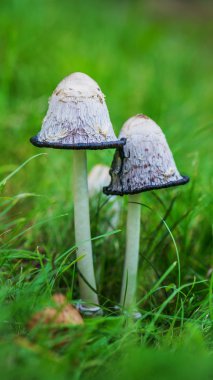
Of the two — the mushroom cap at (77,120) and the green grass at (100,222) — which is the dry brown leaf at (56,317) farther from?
the mushroom cap at (77,120)

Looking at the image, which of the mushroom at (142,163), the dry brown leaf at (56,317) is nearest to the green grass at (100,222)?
the dry brown leaf at (56,317)

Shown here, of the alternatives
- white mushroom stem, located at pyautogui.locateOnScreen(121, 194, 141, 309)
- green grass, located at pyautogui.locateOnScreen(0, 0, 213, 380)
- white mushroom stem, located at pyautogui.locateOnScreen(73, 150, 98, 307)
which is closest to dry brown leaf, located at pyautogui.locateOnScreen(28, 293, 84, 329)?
green grass, located at pyautogui.locateOnScreen(0, 0, 213, 380)

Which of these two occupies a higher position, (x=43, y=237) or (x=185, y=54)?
(x=185, y=54)

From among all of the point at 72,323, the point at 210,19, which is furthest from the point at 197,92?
the point at 210,19

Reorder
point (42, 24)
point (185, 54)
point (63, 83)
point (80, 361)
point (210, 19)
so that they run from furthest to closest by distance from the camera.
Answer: point (210, 19), point (185, 54), point (42, 24), point (63, 83), point (80, 361)

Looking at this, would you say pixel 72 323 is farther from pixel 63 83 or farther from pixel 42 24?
pixel 42 24

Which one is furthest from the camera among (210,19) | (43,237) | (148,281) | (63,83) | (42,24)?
(210,19)

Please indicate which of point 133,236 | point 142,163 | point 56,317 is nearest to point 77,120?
point 142,163

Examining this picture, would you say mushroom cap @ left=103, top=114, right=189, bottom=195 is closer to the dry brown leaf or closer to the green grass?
the green grass
